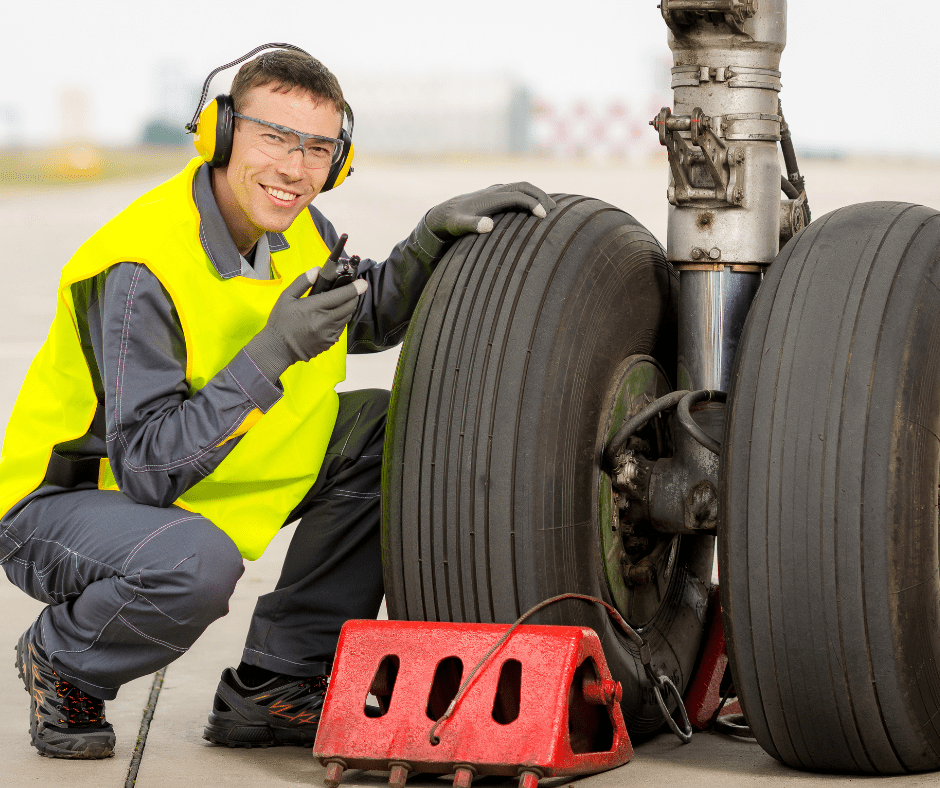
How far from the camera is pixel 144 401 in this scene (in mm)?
2238

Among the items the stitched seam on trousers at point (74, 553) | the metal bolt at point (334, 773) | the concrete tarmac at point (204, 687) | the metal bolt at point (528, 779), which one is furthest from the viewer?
the stitched seam on trousers at point (74, 553)

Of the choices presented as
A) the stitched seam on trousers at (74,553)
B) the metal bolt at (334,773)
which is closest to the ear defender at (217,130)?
the stitched seam on trousers at (74,553)

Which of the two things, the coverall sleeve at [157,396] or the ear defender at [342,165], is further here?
the ear defender at [342,165]

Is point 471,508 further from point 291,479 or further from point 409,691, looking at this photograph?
point 291,479

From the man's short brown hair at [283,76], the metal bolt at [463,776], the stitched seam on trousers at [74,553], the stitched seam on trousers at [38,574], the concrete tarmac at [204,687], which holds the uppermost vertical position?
the man's short brown hair at [283,76]

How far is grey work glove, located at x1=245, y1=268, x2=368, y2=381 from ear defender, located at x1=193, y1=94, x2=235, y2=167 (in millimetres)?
351

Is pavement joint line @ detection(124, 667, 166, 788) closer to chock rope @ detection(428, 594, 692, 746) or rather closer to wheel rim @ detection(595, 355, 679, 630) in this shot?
chock rope @ detection(428, 594, 692, 746)

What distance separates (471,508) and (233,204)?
77 centimetres

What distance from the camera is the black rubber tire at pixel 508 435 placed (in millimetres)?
2207

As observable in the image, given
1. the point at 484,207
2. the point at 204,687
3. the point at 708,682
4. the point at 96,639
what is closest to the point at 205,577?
the point at 96,639

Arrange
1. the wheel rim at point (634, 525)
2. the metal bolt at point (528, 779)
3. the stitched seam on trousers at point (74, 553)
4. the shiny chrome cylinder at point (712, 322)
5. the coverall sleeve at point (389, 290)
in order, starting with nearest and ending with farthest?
the metal bolt at point (528, 779) → the stitched seam on trousers at point (74, 553) → the wheel rim at point (634, 525) → the shiny chrome cylinder at point (712, 322) → the coverall sleeve at point (389, 290)

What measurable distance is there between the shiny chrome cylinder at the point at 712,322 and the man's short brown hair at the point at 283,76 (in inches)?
30.9

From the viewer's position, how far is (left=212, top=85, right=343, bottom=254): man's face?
95.2 inches

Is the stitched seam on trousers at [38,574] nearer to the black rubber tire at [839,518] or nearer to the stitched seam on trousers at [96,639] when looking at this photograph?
the stitched seam on trousers at [96,639]
